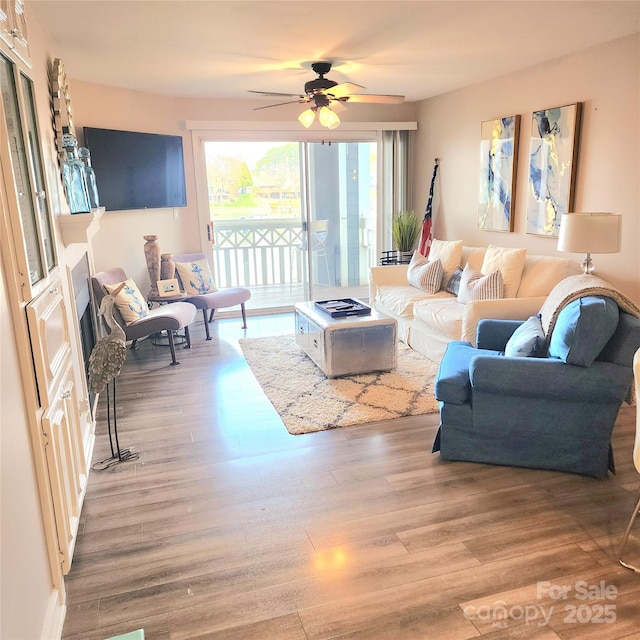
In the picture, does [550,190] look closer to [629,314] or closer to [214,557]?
[629,314]

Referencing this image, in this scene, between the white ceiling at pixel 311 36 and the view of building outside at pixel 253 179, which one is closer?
the white ceiling at pixel 311 36

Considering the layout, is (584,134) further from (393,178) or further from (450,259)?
(393,178)

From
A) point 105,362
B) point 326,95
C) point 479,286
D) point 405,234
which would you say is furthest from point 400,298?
point 105,362

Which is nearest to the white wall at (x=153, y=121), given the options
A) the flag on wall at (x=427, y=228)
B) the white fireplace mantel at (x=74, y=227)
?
the flag on wall at (x=427, y=228)

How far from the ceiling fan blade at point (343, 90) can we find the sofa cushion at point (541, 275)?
1932mm

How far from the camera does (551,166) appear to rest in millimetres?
4391

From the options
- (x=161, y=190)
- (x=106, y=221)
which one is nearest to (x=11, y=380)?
(x=106, y=221)

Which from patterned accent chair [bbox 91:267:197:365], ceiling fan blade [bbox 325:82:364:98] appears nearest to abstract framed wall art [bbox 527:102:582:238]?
ceiling fan blade [bbox 325:82:364:98]

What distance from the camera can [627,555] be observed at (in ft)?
7.16

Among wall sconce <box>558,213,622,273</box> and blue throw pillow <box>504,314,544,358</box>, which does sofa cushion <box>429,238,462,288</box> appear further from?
blue throw pillow <box>504,314,544,358</box>

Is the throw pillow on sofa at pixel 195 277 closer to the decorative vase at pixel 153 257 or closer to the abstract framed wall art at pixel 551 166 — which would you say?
the decorative vase at pixel 153 257

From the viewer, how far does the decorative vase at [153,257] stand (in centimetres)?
534

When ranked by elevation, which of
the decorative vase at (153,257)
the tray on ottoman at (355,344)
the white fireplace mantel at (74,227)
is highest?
the white fireplace mantel at (74,227)

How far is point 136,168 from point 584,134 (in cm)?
405
